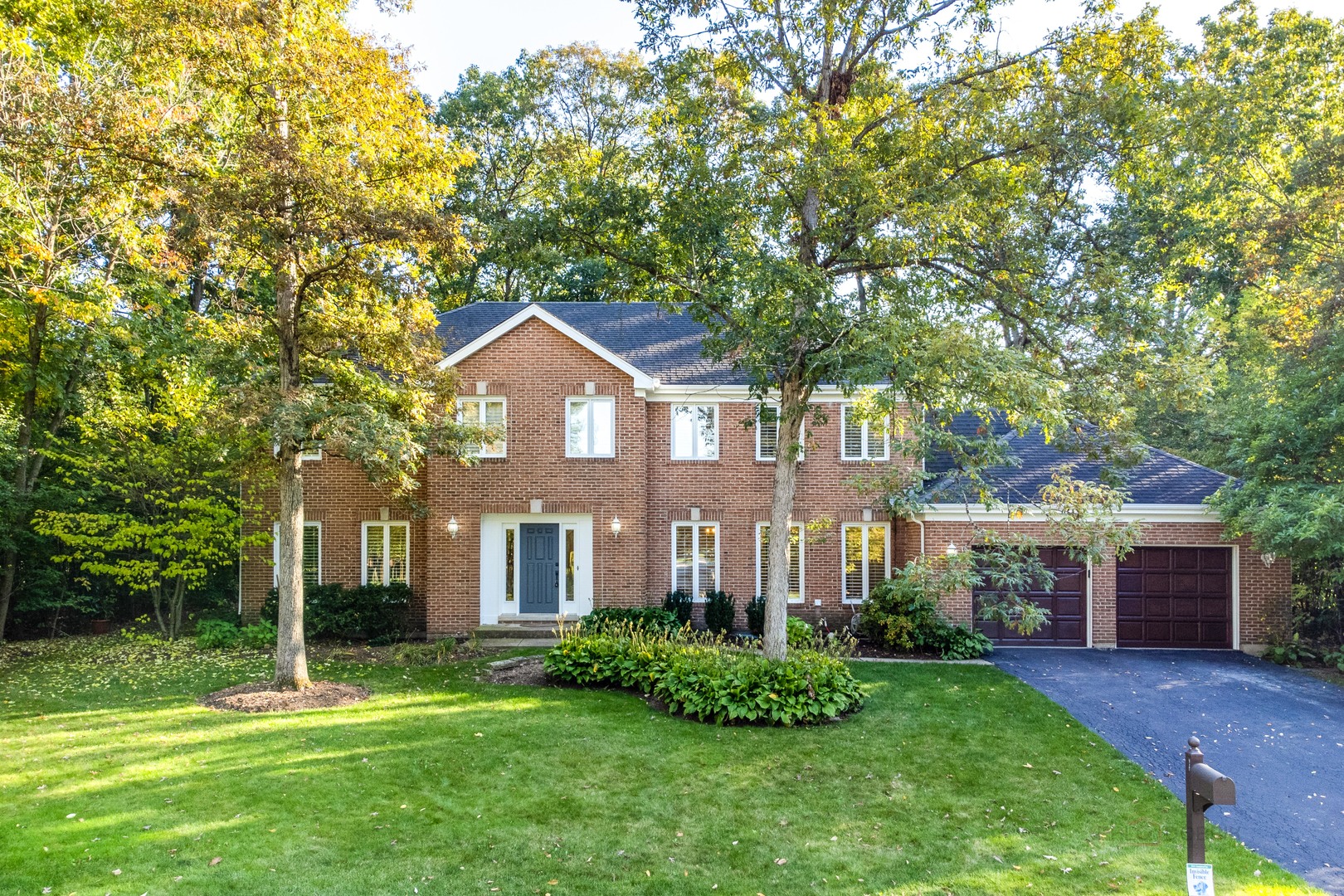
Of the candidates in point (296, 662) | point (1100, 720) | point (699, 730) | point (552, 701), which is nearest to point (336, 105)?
point (296, 662)

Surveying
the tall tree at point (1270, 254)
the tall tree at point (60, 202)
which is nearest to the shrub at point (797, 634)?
the tall tree at point (1270, 254)

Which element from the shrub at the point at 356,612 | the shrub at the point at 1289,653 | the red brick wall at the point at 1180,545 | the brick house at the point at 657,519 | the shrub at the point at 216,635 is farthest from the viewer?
the shrub at the point at 356,612

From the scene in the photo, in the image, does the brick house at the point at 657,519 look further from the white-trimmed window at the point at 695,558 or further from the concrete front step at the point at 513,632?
the concrete front step at the point at 513,632

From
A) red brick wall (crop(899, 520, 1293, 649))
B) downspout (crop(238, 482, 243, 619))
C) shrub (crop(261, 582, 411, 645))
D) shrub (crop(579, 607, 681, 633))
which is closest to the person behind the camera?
shrub (crop(579, 607, 681, 633))

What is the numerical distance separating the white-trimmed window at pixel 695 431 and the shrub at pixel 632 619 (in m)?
3.47

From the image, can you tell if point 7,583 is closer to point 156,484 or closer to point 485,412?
point 156,484

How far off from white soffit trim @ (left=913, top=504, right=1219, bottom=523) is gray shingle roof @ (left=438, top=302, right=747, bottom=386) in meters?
4.98

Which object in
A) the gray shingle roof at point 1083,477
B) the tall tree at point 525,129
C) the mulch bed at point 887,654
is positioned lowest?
the mulch bed at point 887,654

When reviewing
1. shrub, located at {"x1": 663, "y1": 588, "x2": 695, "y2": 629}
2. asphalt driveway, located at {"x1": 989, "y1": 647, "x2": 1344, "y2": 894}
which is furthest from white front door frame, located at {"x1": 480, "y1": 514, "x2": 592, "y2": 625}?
asphalt driveway, located at {"x1": 989, "y1": 647, "x2": 1344, "y2": 894}

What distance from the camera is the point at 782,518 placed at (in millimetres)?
10438

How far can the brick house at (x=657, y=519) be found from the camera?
48.0ft

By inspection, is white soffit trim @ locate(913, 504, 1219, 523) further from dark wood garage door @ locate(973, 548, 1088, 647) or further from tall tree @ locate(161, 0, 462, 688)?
tall tree @ locate(161, 0, 462, 688)

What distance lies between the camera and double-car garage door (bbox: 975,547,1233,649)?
1457cm

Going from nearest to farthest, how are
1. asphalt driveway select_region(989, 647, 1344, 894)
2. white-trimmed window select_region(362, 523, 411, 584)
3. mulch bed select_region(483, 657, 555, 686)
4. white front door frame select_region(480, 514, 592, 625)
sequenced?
asphalt driveway select_region(989, 647, 1344, 894) < mulch bed select_region(483, 657, 555, 686) < white front door frame select_region(480, 514, 592, 625) < white-trimmed window select_region(362, 523, 411, 584)
